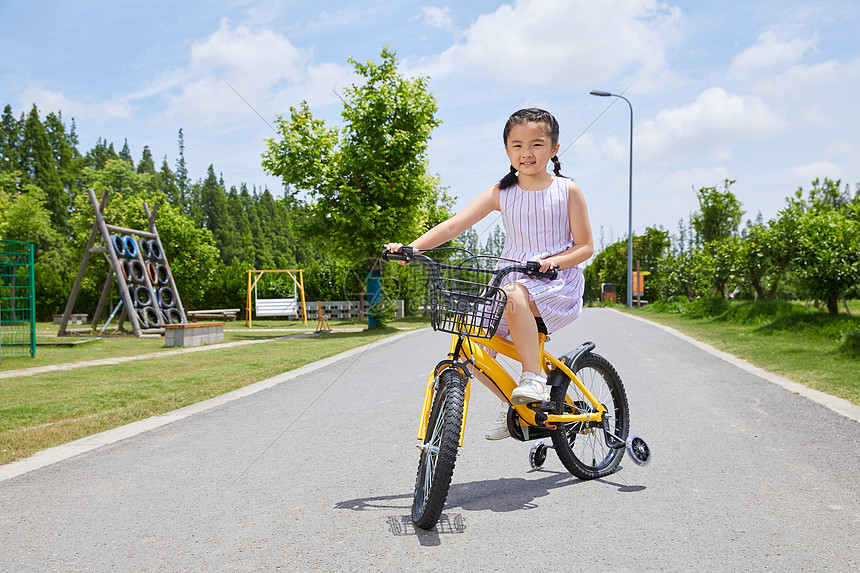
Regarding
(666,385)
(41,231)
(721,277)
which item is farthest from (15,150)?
(666,385)

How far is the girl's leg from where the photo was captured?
11.0ft

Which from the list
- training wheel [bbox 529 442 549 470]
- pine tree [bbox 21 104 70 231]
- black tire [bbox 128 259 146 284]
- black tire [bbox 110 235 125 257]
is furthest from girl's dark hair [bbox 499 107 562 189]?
pine tree [bbox 21 104 70 231]

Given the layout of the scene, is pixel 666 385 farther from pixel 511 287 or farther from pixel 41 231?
pixel 41 231

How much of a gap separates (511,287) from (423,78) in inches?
770

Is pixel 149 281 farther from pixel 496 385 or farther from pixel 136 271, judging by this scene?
pixel 496 385

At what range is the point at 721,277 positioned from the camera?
2445cm

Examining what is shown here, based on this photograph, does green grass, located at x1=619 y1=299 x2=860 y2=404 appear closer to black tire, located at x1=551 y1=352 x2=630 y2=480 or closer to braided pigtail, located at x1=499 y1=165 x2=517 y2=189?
black tire, located at x1=551 y1=352 x2=630 y2=480

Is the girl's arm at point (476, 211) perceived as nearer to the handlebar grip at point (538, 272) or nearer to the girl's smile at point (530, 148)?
the girl's smile at point (530, 148)

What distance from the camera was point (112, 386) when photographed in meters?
8.66

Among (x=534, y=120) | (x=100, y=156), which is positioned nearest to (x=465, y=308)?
(x=534, y=120)

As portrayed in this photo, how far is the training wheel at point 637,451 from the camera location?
13.3 ft

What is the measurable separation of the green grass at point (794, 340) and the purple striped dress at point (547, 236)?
4680mm

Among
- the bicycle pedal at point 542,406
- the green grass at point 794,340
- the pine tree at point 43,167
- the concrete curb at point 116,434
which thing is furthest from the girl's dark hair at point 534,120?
the pine tree at point 43,167

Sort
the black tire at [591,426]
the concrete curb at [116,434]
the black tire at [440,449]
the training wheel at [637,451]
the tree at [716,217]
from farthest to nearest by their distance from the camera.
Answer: the tree at [716,217], the concrete curb at [116,434], the training wheel at [637,451], the black tire at [591,426], the black tire at [440,449]
